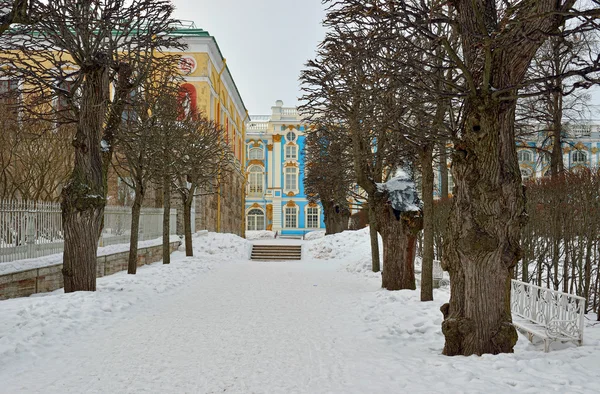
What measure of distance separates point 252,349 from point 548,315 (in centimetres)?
376

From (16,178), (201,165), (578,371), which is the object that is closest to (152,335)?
(578,371)

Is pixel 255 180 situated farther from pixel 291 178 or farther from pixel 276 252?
pixel 276 252

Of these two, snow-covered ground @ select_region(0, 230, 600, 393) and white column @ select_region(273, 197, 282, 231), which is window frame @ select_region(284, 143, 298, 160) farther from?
snow-covered ground @ select_region(0, 230, 600, 393)

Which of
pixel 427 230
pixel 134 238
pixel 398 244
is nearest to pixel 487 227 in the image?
pixel 427 230

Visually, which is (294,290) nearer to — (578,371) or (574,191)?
(574,191)

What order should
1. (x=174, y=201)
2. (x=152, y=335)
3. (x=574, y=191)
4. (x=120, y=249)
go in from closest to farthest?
(x=152, y=335) < (x=574, y=191) < (x=120, y=249) < (x=174, y=201)

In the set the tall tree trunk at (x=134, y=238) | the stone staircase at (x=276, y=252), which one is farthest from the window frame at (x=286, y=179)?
the tall tree trunk at (x=134, y=238)

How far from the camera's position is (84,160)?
358 inches

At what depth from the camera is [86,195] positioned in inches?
352

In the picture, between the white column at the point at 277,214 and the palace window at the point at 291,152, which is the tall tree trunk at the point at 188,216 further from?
the palace window at the point at 291,152

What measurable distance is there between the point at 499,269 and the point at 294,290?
23.2 ft

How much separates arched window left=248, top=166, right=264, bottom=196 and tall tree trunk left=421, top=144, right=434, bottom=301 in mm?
44155

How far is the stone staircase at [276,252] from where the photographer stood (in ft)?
78.7

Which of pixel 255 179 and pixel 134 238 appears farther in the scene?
pixel 255 179
